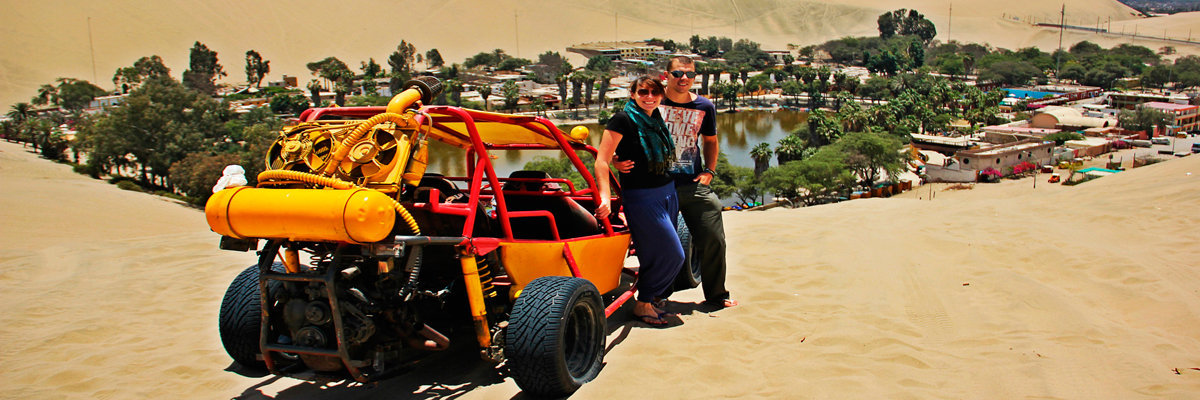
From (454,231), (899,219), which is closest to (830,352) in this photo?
(454,231)

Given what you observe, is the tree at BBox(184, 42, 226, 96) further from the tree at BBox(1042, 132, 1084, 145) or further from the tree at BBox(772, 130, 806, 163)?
the tree at BBox(1042, 132, 1084, 145)

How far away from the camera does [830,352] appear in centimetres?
500

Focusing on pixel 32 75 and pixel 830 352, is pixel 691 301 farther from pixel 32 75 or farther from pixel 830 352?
pixel 32 75

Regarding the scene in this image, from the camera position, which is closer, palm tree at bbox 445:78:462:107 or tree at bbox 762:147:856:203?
tree at bbox 762:147:856:203

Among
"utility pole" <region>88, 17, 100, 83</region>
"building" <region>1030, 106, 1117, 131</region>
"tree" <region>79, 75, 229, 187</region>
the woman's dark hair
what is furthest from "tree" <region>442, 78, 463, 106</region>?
the woman's dark hair

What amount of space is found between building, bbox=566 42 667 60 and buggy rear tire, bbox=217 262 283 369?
150 metres

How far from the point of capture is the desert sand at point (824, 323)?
4520 mm

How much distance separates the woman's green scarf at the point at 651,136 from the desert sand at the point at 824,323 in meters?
1.25

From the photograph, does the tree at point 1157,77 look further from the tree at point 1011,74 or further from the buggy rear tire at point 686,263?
the buggy rear tire at point 686,263

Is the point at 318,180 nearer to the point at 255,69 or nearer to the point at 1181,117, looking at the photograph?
the point at 1181,117

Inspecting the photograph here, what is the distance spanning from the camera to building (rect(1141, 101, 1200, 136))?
62.7 meters

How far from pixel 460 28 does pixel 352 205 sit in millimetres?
195129

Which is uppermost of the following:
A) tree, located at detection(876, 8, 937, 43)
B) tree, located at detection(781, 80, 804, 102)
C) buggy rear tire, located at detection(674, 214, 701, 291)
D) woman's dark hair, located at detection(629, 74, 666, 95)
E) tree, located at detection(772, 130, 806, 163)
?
tree, located at detection(876, 8, 937, 43)

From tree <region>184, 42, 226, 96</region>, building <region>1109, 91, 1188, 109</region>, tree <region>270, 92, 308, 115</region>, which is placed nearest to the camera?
building <region>1109, 91, 1188, 109</region>
